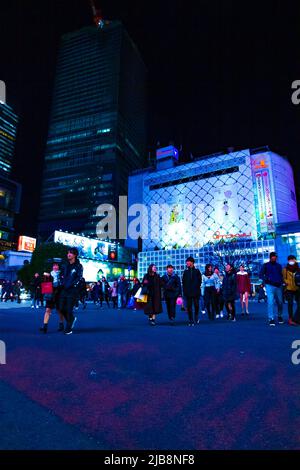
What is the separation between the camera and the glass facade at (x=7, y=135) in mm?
132375

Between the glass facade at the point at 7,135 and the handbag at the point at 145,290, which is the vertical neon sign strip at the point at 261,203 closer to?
the handbag at the point at 145,290

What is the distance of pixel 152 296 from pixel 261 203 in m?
66.7

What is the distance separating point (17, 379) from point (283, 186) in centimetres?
7731

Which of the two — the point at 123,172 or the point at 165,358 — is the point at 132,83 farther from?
the point at 165,358

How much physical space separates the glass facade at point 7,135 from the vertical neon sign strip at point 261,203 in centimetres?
10601

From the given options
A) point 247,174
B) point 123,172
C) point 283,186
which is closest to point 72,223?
point 123,172

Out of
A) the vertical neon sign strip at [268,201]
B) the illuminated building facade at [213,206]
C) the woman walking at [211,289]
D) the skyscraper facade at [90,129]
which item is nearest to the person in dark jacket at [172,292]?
the woman walking at [211,289]

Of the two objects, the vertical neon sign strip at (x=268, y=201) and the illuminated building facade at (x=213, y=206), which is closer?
the vertical neon sign strip at (x=268, y=201)

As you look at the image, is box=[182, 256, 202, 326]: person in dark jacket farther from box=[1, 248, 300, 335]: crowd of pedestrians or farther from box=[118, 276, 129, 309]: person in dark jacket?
box=[118, 276, 129, 309]: person in dark jacket

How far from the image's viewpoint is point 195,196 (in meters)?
85.1

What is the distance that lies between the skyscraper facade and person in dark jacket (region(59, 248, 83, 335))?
115 metres

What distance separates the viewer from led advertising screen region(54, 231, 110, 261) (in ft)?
178

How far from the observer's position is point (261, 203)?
2763 inches

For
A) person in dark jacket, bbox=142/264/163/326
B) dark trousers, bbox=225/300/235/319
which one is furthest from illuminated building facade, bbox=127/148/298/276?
person in dark jacket, bbox=142/264/163/326
